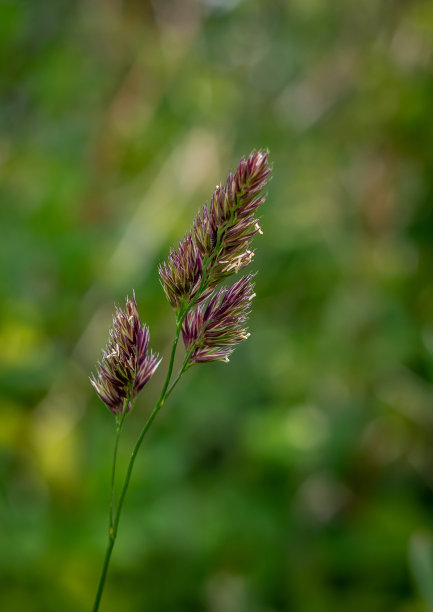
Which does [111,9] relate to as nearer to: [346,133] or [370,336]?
[346,133]

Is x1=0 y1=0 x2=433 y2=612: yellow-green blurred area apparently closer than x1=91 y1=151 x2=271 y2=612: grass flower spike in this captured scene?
No

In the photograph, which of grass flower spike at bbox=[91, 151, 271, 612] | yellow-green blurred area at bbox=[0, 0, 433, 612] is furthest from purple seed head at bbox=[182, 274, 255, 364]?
yellow-green blurred area at bbox=[0, 0, 433, 612]

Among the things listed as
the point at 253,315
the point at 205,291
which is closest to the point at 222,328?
the point at 205,291

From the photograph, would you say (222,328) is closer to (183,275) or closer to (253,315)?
(183,275)

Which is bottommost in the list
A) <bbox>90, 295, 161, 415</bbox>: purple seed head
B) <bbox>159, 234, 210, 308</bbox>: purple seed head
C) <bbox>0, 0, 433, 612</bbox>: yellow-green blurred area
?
<bbox>90, 295, 161, 415</bbox>: purple seed head

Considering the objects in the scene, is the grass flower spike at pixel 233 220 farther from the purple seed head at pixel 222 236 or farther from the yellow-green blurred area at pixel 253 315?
the yellow-green blurred area at pixel 253 315

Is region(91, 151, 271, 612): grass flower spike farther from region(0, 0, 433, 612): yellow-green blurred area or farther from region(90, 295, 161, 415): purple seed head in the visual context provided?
region(0, 0, 433, 612): yellow-green blurred area
